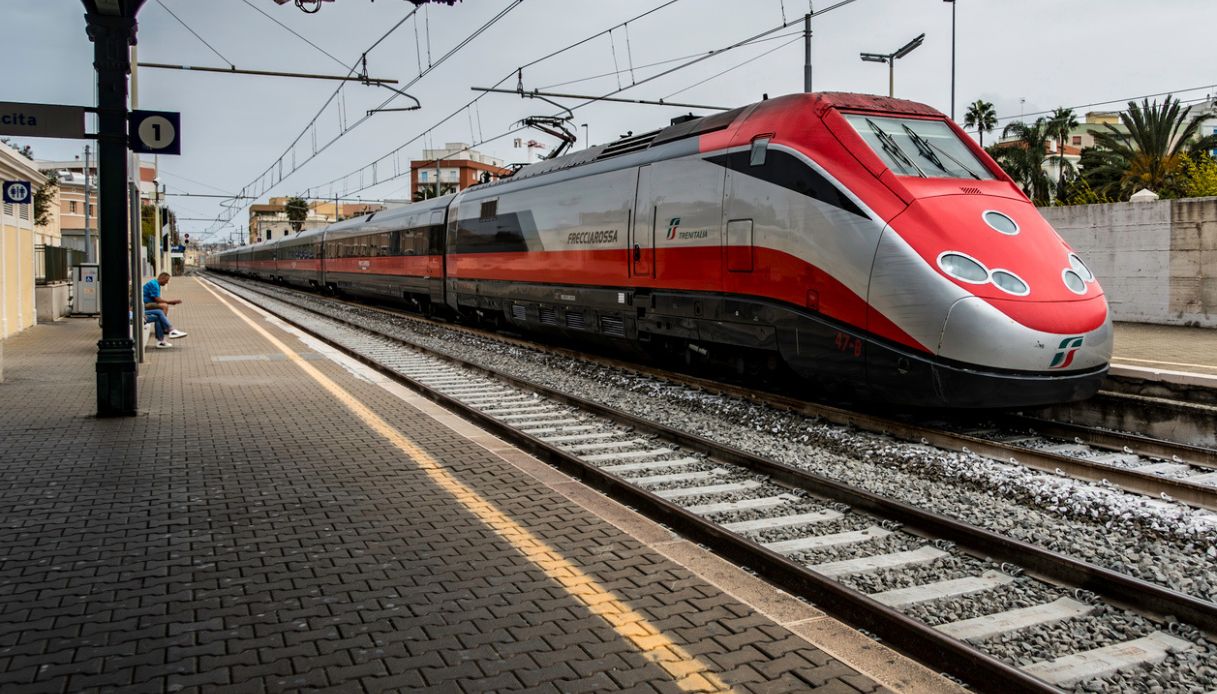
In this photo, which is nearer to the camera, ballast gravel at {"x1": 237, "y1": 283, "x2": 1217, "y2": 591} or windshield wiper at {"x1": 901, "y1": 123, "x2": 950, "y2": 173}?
ballast gravel at {"x1": 237, "y1": 283, "x2": 1217, "y2": 591}

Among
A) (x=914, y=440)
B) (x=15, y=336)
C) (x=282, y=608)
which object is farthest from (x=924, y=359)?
(x=15, y=336)

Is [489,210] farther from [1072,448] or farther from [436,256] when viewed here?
[1072,448]

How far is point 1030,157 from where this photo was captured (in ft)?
189

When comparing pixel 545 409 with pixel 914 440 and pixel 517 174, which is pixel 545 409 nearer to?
pixel 914 440

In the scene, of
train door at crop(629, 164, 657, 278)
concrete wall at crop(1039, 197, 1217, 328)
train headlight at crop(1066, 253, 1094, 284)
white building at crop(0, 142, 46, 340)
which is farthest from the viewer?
white building at crop(0, 142, 46, 340)

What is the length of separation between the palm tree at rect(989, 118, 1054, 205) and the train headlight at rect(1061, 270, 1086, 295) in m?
48.3

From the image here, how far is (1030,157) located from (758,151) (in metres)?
55.1

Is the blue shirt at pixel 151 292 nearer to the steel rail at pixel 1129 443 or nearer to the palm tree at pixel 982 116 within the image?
the steel rail at pixel 1129 443

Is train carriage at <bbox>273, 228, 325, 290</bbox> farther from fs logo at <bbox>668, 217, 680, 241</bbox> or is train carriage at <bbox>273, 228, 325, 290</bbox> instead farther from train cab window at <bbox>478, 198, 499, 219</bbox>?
fs logo at <bbox>668, 217, 680, 241</bbox>

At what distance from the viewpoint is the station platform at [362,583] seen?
11.4 ft

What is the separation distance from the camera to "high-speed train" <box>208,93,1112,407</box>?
7508 millimetres

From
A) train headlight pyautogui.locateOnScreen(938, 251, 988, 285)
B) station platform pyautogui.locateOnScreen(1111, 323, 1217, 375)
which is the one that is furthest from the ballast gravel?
station platform pyautogui.locateOnScreen(1111, 323, 1217, 375)

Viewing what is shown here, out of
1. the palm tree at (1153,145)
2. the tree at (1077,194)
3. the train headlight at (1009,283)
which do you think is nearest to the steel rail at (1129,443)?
the train headlight at (1009,283)

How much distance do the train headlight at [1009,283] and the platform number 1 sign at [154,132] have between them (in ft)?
25.2
